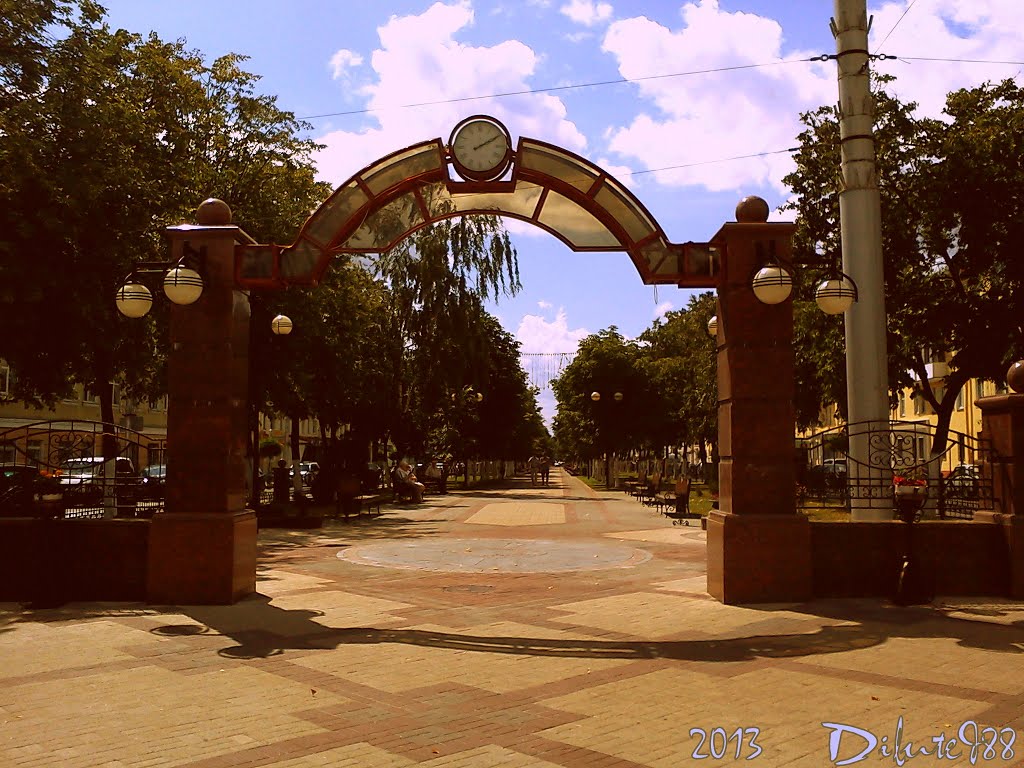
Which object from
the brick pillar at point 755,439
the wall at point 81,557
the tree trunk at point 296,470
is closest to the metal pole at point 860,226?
the brick pillar at point 755,439

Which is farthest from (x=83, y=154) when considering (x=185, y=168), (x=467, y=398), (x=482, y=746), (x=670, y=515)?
(x=467, y=398)

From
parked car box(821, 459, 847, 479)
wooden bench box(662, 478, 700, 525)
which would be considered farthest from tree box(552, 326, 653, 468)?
parked car box(821, 459, 847, 479)

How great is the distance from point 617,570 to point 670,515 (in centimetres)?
1291

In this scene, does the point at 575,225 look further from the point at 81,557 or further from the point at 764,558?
the point at 81,557

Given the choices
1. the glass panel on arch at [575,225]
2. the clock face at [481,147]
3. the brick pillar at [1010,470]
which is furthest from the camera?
the glass panel on arch at [575,225]

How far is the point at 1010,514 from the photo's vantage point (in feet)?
33.4

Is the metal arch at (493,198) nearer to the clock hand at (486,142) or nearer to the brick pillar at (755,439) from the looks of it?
the clock hand at (486,142)

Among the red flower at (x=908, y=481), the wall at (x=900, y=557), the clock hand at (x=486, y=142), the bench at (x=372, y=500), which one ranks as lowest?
the bench at (x=372, y=500)

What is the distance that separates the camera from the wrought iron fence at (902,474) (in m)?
10.4

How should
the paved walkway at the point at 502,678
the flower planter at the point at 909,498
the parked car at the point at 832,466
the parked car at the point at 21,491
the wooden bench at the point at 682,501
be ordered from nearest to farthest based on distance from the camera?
the paved walkway at the point at 502,678, the flower planter at the point at 909,498, the parked car at the point at 21,491, the parked car at the point at 832,466, the wooden bench at the point at 682,501

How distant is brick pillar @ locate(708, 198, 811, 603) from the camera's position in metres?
9.87

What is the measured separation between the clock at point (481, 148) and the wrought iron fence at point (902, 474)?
4642 mm

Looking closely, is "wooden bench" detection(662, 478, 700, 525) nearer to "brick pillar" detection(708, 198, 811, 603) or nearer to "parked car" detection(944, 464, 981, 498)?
"parked car" detection(944, 464, 981, 498)

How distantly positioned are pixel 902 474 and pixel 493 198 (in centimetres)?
562
